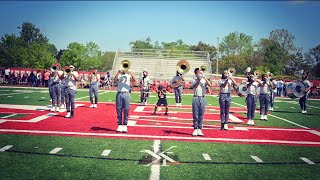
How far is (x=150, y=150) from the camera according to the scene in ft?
28.4

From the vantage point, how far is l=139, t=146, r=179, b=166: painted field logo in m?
7.54

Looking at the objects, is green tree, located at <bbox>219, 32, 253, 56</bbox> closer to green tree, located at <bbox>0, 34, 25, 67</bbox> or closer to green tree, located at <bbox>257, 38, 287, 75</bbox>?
green tree, located at <bbox>257, 38, 287, 75</bbox>

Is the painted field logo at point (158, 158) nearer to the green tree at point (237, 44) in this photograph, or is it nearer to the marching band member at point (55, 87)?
the marching band member at point (55, 87)

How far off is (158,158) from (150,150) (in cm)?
80

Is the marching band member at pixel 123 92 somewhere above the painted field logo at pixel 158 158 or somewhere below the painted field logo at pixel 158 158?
above

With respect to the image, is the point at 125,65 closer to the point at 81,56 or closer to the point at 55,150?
the point at 55,150

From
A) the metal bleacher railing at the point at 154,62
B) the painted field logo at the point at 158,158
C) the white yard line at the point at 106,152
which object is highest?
the metal bleacher railing at the point at 154,62

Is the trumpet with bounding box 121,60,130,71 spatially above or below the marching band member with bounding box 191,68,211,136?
above

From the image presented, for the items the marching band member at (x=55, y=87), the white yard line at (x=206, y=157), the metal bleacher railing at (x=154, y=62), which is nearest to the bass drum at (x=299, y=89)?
the white yard line at (x=206, y=157)

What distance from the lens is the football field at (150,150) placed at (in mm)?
6734

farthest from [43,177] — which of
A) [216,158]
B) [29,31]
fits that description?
[29,31]

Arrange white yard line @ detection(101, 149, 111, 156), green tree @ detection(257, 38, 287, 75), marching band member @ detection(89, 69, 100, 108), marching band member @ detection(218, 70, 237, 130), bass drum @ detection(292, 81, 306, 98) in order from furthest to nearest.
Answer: green tree @ detection(257, 38, 287, 75) → bass drum @ detection(292, 81, 306, 98) → marching band member @ detection(89, 69, 100, 108) → marching band member @ detection(218, 70, 237, 130) → white yard line @ detection(101, 149, 111, 156)

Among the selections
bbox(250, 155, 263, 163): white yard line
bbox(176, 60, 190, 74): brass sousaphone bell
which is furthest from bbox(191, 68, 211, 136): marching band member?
bbox(250, 155, 263, 163): white yard line

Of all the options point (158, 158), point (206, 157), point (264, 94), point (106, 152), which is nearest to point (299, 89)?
point (264, 94)
